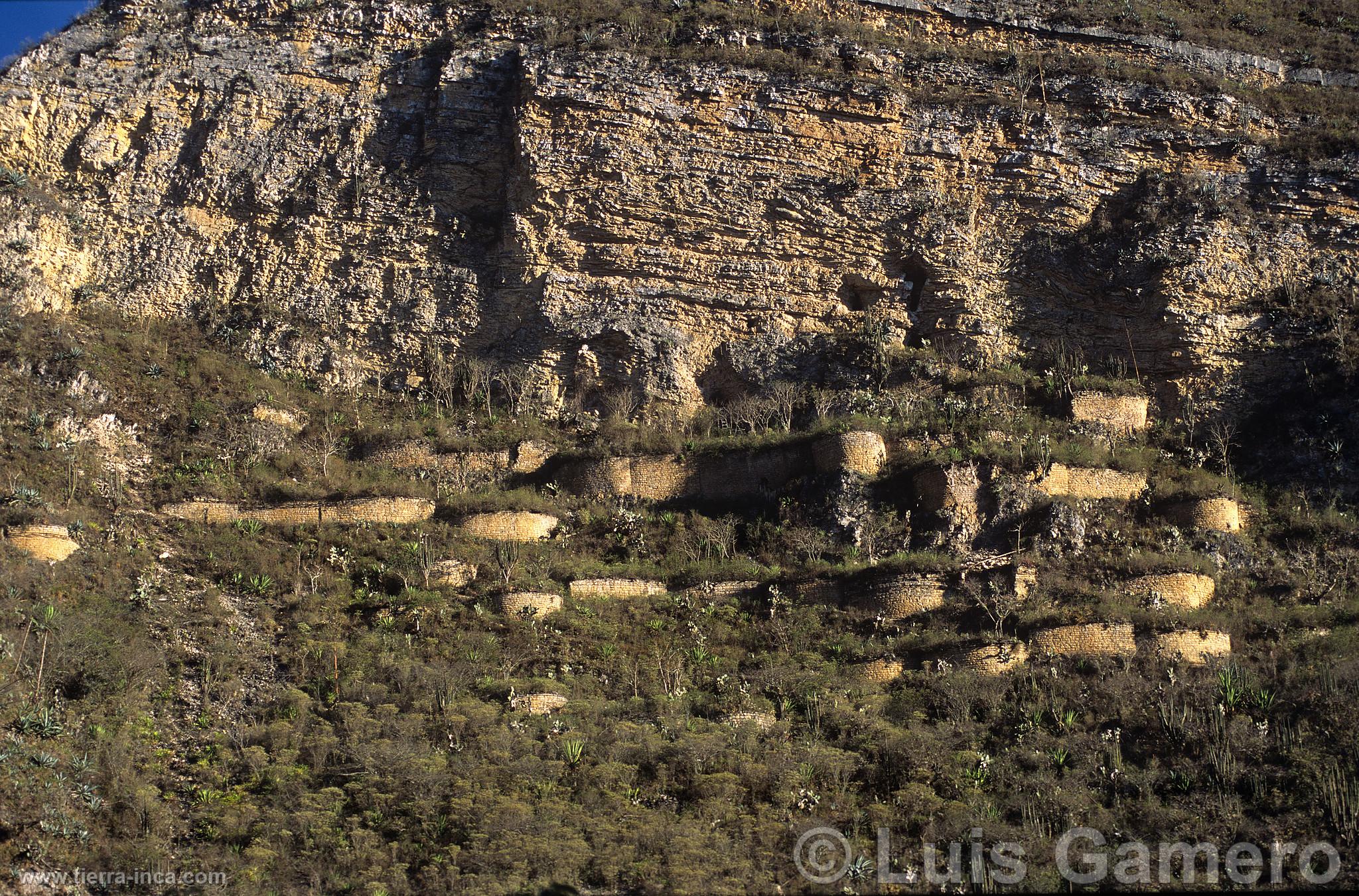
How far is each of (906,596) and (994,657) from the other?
188 cm

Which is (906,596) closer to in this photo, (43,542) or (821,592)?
(821,592)

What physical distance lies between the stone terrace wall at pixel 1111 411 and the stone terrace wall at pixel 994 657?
7196 mm

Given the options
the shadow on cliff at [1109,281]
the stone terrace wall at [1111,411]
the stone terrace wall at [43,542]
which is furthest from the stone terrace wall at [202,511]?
the shadow on cliff at [1109,281]

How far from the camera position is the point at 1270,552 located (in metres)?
23.6

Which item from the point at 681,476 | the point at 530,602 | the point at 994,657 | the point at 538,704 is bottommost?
the point at 538,704

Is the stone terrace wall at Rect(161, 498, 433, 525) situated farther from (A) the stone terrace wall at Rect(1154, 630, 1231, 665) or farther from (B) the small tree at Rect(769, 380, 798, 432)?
(A) the stone terrace wall at Rect(1154, 630, 1231, 665)

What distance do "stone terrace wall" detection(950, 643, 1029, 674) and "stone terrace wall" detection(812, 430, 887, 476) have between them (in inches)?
194

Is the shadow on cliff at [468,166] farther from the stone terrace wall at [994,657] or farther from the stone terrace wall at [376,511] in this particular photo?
the stone terrace wall at [994,657]

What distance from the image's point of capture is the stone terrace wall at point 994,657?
20641mm

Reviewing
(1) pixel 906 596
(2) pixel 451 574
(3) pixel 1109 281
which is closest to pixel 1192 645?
(1) pixel 906 596

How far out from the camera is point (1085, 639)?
68.2ft

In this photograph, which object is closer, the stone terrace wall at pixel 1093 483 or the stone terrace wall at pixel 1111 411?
the stone terrace wall at pixel 1093 483

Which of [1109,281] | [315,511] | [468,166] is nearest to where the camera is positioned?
[315,511]

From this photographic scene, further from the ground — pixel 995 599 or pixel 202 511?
pixel 202 511
